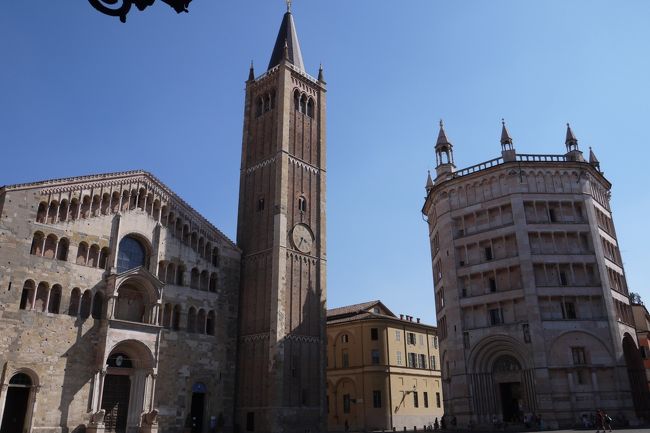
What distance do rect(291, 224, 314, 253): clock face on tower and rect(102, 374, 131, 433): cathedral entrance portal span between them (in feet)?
50.0

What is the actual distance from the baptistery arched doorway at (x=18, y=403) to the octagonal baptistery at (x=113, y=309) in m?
0.06

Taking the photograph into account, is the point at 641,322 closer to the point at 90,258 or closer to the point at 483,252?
the point at 483,252

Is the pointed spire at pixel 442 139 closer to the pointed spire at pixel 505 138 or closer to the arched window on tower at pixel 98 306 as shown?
the pointed spire at pixel 505 138

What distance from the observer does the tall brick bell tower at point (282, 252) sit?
36.3 metres

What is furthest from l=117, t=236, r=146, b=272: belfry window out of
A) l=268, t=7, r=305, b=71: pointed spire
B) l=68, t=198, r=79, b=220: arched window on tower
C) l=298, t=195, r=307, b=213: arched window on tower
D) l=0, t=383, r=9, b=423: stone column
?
l=268, t=7, r=305, b=71: pointed spire

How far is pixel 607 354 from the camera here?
3531 centimetres

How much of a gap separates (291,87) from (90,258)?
73.2 ft

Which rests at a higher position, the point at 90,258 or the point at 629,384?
the point at 90,258

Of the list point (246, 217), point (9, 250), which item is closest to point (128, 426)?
point (9, 250)

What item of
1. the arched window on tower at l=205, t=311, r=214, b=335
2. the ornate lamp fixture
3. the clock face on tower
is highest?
the clock face on tower

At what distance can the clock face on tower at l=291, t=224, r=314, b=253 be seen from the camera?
40741 millimetres

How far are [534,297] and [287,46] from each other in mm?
30466

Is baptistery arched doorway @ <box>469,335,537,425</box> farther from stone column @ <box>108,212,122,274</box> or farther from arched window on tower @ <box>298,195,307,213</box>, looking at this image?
stone column @ <box>108,212,122,274</box>

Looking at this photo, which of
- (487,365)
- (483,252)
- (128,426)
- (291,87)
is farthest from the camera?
(291,87)
